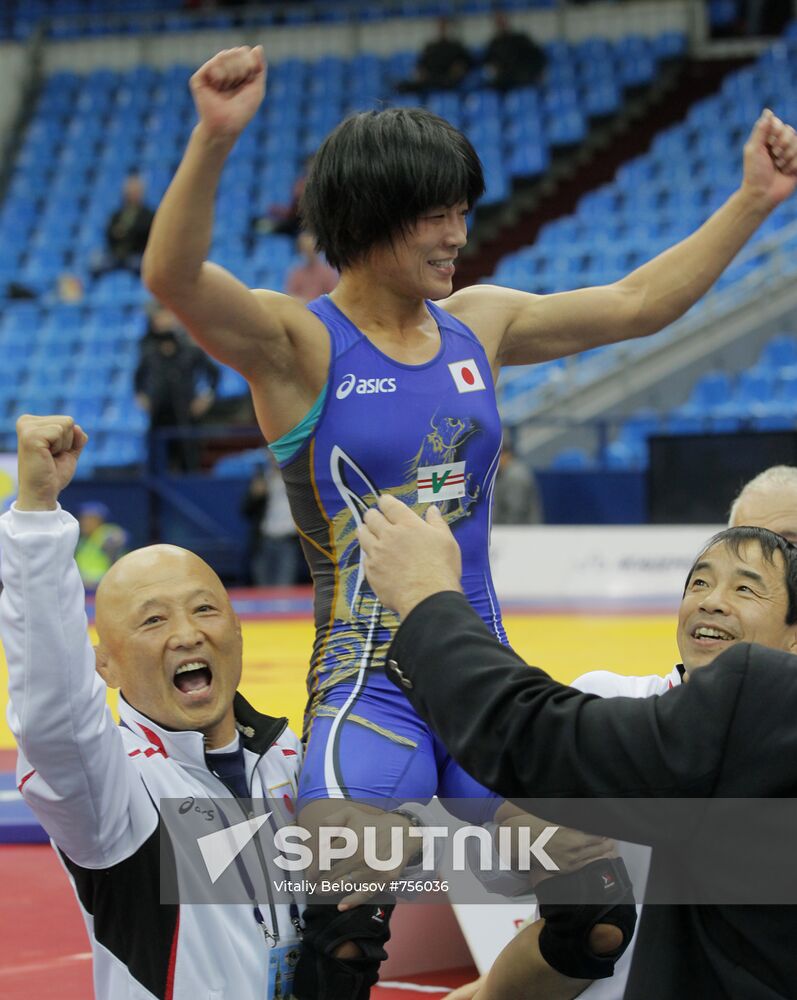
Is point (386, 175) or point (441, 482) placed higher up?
point (386, 175)

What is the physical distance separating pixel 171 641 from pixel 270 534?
8.95 m

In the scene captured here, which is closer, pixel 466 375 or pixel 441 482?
pixel 441 482

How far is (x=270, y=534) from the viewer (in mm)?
11820

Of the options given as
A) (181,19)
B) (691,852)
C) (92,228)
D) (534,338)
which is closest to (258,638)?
(534,338)

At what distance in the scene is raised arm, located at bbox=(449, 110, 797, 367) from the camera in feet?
10.8

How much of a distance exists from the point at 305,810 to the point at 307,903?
17cm

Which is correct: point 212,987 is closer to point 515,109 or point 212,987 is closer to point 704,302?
point 704,302

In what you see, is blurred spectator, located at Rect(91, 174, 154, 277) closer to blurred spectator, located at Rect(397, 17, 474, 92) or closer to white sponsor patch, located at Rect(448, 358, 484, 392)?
blurred spectator, located at Rect(397, 17, 474, 92)

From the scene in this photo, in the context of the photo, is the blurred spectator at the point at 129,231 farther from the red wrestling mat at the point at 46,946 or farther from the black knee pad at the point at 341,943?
the black knee pad at the point at 341,943

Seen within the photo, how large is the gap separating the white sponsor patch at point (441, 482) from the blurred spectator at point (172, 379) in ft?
30.5

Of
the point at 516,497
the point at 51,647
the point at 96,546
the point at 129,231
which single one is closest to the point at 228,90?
the point at 51,647

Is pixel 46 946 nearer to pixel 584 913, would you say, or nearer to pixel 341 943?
pixel 341 943

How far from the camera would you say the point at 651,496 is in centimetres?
1141

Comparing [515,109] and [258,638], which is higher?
[515,109]
